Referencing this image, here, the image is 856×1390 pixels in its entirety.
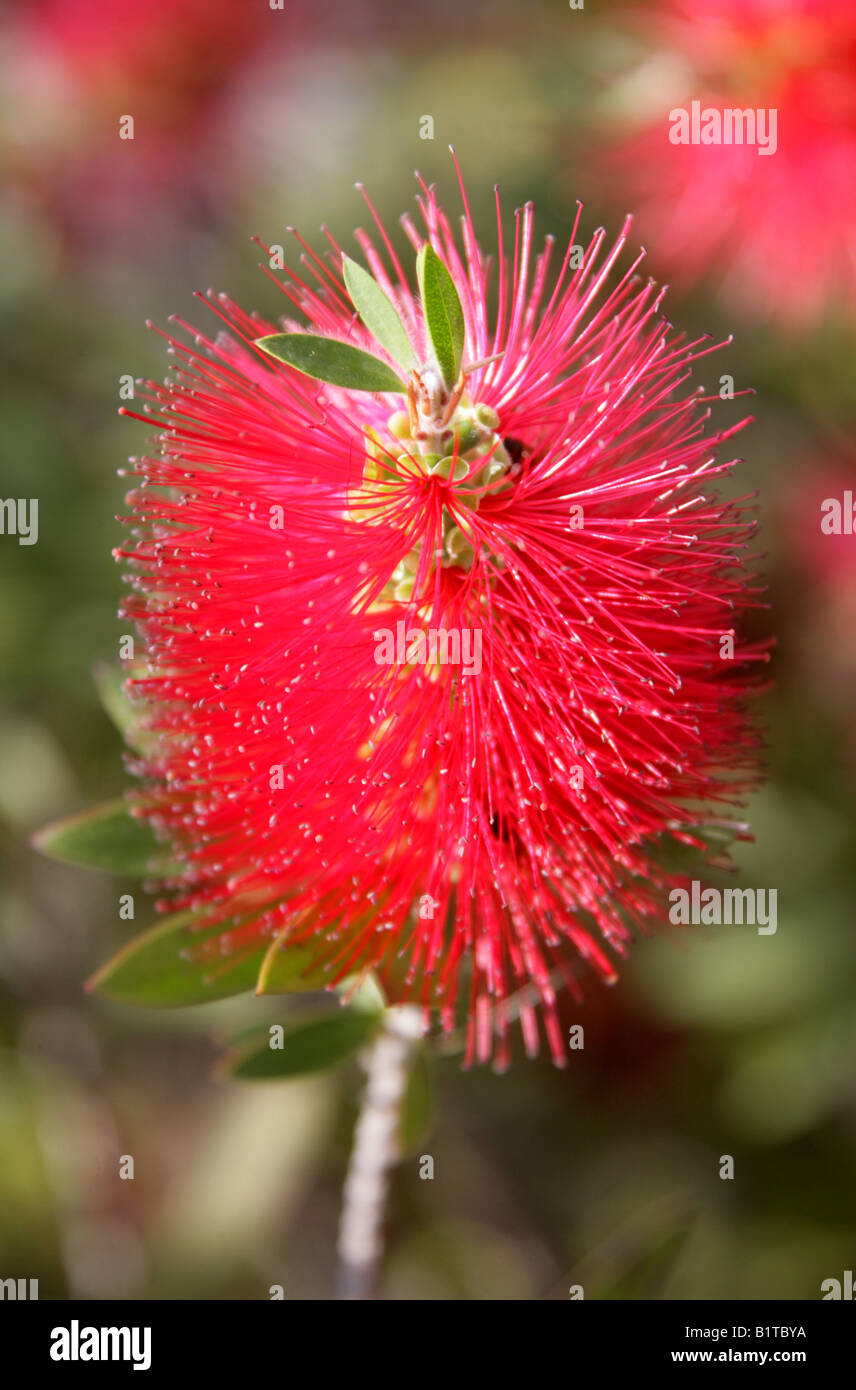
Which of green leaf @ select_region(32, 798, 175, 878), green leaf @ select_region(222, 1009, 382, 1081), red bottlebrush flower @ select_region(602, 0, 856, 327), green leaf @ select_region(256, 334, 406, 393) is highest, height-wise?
red bottlebrush flower @ select_region(602, 0, 856, 327)

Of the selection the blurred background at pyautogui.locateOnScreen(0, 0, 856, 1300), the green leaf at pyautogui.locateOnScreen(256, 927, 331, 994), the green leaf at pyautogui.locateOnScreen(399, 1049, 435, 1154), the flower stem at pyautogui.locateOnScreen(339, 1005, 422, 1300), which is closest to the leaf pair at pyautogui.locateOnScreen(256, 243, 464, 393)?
the green leaf at pyautogui.locateOnScreen(256, 927, 331, 994)

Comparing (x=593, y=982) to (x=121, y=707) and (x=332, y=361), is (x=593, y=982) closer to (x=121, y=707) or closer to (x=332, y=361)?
(x=121, y=707)

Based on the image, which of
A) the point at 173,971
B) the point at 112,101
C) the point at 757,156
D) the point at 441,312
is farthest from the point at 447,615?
the point at 112,101

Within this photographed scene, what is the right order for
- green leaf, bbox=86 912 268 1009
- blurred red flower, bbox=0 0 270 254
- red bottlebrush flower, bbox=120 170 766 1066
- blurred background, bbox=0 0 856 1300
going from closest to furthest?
red bottlebrush flower, bbox=120 170 766 1066 < green leaf, bbox=86 912 268 1009 < blurred background, bbox=0 0 856 1300 < blurred red flower, bbox=0 0 270 254

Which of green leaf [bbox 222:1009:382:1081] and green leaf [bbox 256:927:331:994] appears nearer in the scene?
green leaf [bbox 256:927:331:994]

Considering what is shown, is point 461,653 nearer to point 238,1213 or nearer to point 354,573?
point 354,573

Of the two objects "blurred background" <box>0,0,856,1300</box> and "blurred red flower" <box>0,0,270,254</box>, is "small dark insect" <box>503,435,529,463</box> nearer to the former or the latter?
"blurred background" <box>0,0,856,1300</box>
